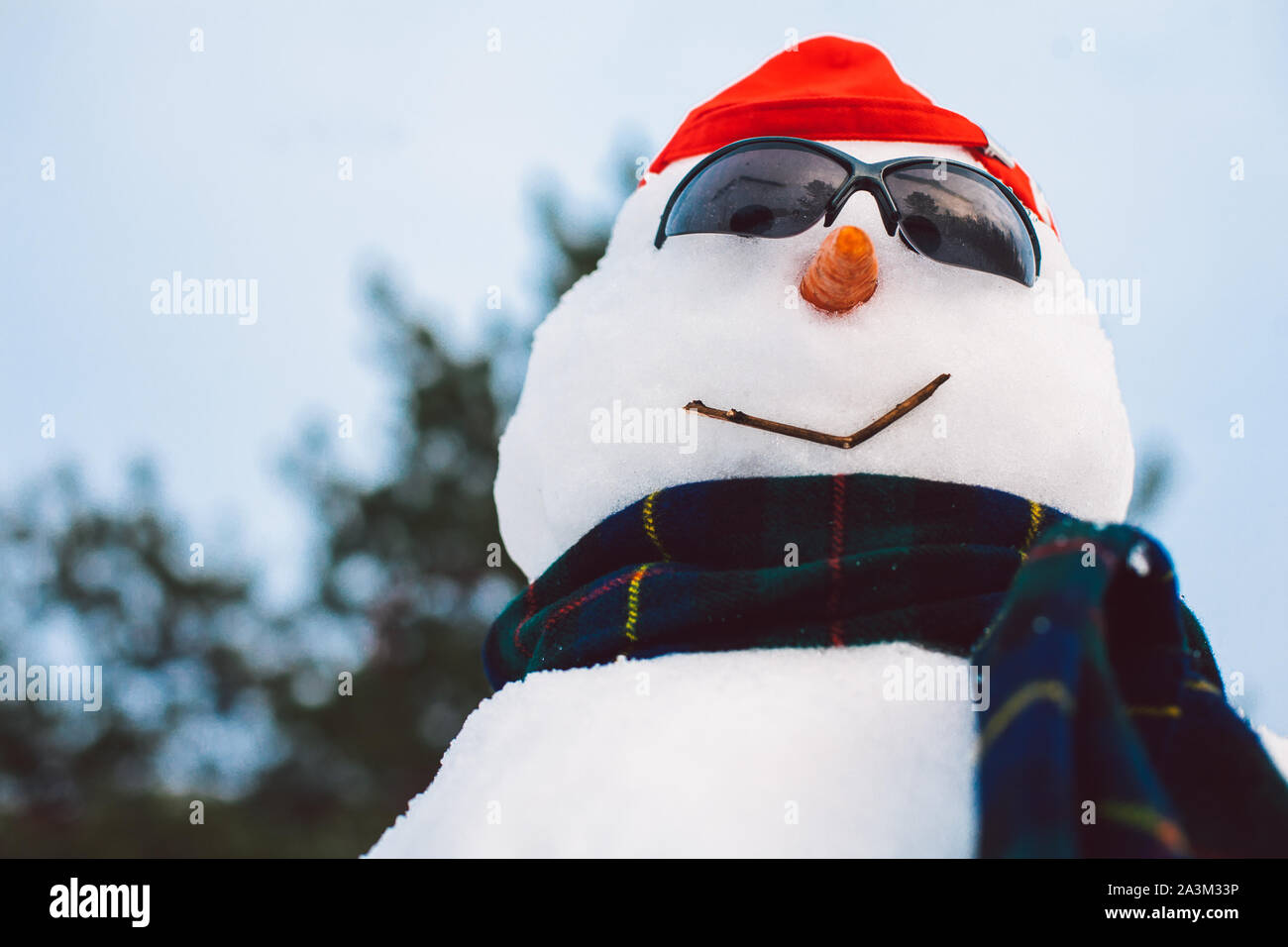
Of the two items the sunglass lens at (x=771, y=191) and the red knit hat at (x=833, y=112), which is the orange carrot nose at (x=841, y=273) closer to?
the sunglass lens at (x=771, y=191)

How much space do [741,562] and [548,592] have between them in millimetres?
237

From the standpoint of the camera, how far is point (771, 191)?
99 cm

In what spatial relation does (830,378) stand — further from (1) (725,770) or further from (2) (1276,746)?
(2) (1276,746)

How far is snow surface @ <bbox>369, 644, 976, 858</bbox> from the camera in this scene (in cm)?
71

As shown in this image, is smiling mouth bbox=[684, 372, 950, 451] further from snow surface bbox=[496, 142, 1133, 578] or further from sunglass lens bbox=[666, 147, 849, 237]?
sunglass lens bbox=[666, 147, 849, 237]

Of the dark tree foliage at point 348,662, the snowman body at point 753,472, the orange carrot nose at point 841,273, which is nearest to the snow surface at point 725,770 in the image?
the snowman body at point 753,472

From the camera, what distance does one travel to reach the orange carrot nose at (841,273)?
2.97 ft

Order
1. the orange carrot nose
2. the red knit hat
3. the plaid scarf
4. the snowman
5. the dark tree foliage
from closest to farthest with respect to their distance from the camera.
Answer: the plaid scarf → the snowman → the orange carrot nose → the red knit hat → the dark tree foliage

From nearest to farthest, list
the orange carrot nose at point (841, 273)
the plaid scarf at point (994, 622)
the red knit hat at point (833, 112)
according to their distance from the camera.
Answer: the plaid scarf at point (994, 622) < the orange carrot nose at point (841, 273) < the red knit hat at point (833, 112)

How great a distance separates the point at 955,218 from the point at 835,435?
256mm

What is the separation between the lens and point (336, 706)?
578 cm

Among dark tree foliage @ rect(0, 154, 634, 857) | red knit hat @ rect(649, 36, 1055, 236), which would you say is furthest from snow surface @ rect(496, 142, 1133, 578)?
dark tree foliage @ rect(0, 154, 634, 857)

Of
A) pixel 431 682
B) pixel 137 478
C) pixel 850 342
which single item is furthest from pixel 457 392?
pixel 850 342

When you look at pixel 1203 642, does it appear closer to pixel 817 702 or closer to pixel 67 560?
pixel 817 702
